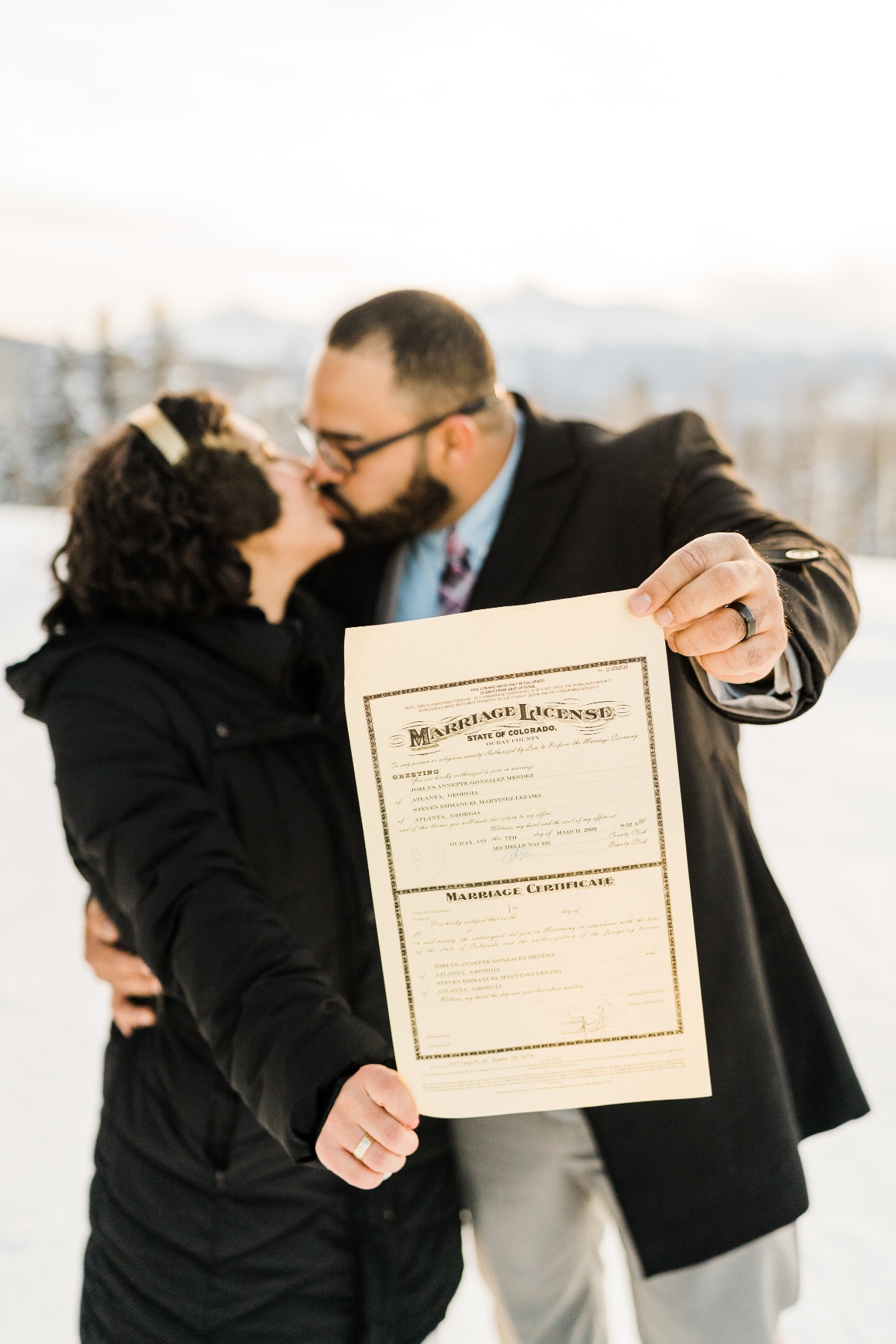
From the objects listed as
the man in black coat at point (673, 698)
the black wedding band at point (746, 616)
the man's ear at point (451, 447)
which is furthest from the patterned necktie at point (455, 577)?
the black wedding band at point (746, 616)

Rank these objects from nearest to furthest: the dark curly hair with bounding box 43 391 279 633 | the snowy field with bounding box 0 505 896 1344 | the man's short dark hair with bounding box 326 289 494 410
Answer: the dark curly hair with bounding box 43 391 279 633
the man's short dark hair with bounding box 326 289 494 410
the snowy field with bounding box 0 505 896 1344

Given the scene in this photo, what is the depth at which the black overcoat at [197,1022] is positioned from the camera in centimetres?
123

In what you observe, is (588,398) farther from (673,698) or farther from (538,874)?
(538,874)

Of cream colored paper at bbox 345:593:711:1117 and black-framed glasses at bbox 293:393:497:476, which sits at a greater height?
black-framed glasses at bbox 293:393:497:476

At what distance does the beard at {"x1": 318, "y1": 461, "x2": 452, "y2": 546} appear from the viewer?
175 centimetres

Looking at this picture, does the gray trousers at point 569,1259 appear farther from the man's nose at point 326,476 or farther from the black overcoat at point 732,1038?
the man's nose at point 326,476

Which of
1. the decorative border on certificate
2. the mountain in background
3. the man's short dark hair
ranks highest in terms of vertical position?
the mountain in background

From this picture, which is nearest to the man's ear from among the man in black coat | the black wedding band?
the man in black coat

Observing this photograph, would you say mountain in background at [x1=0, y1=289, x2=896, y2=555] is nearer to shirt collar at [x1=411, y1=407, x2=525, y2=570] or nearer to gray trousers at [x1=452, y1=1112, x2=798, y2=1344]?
shirt collar at [x1=411, y1=407, x2=525, y2=570]

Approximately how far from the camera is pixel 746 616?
899 mm

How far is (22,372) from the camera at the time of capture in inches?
856

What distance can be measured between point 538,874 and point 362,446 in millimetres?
1084

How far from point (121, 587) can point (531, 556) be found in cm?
64

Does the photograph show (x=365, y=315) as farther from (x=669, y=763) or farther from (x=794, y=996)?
(x=794, y=996)
